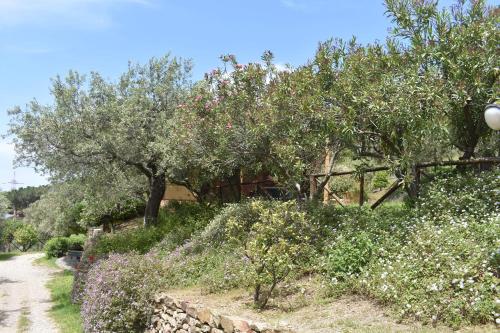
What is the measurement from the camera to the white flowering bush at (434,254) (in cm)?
514

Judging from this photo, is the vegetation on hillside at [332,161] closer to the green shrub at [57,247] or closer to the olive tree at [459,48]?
the olive tree at [459,48]

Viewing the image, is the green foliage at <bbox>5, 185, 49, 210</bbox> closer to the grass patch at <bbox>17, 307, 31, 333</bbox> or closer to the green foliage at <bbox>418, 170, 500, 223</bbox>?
the grass patch at <bbox>17, 307, 31, 333</bbox>

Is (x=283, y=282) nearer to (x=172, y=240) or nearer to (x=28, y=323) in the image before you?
(x=172, y=240)

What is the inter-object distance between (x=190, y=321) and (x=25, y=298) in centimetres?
1306

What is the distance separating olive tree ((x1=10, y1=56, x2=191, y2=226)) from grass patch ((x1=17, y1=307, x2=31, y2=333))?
14.0ft

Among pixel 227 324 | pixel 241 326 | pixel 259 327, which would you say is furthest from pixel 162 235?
pixel 259 327

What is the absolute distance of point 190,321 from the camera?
739 cm

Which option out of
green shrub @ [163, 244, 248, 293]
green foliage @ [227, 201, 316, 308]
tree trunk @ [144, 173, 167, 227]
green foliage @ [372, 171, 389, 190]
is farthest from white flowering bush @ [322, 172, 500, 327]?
tree trunk @ [144, 173, 167, 227]

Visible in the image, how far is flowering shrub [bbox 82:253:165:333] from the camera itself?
922cm

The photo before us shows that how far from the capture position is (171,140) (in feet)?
43.1

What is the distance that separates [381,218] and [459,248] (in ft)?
8.54

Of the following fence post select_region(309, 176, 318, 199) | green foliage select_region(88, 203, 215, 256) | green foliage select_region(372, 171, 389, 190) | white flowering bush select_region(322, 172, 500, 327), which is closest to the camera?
white flowering bush select_region(322, 172, 500, 327)

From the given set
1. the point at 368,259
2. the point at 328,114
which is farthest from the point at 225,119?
the point at 368,259

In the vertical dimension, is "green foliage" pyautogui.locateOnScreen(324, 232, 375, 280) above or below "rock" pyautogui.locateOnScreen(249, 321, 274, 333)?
above
